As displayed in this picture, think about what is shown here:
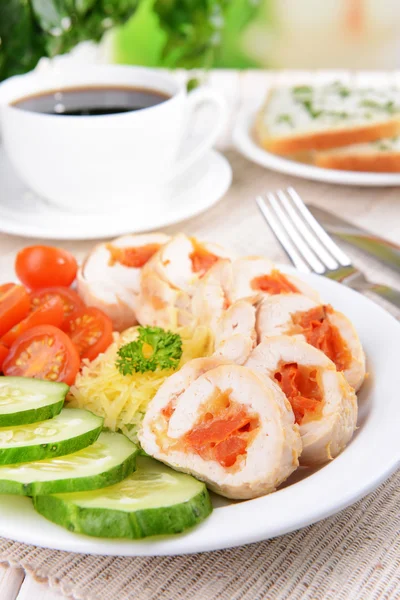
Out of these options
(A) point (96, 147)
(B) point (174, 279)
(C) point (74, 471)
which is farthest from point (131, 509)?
(A) point (96, 147)

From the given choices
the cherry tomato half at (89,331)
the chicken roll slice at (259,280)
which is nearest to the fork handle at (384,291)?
the chicken roll slice at (259,280)

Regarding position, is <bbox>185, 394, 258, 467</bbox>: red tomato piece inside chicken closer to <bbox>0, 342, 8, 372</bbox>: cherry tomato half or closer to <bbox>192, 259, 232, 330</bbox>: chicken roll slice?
<bbox>192, 259, 232, 330</bbox>: chicken roll slice

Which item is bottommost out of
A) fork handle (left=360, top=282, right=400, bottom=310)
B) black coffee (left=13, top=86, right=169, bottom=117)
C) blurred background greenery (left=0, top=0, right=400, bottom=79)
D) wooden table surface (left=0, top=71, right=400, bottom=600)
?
blurred background greenery (left=0, top=0, right=400, bottom=79)

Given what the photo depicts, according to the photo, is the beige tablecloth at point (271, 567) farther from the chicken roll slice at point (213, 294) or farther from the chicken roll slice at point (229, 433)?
the chicken roll slice at point (213, 294)

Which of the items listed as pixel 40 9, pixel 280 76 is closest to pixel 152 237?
pixel 40 9

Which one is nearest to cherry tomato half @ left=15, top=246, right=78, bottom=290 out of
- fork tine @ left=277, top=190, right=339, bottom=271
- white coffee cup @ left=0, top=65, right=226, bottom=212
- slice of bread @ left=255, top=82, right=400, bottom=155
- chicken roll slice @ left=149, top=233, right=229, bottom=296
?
chicken roll slice @ left=149, top=233, right=229, bottom=296

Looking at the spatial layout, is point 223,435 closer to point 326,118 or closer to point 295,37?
point 326,118
